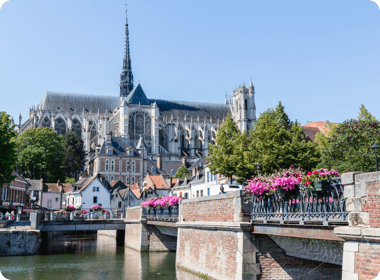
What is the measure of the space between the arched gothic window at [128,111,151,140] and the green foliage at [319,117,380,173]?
75.1 meters

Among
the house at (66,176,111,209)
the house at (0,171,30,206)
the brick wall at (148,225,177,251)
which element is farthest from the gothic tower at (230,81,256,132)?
the brick wall at (148,225,177,251)

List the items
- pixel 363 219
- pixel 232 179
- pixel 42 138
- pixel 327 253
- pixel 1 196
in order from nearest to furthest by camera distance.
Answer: pixel 363 219
pixel 327 253
pixel 232 179
pixel 1 196
pixel 42 138

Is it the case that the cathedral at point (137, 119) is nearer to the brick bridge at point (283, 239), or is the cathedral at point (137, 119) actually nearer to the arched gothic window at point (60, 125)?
the arched gothic window at point (60, 125)

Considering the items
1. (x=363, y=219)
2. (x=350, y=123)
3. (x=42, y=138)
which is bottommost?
(x=363, y=219)

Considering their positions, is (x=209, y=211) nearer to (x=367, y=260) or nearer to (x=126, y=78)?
(x=367, y=260)

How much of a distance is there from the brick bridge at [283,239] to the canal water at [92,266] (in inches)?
73.6

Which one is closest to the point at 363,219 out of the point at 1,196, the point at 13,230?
the point at 13,230

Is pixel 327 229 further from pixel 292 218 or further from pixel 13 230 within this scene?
pixel 13 230

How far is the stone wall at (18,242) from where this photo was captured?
29.4 metres

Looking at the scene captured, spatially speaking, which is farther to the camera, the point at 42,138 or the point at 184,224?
the point at 42,138

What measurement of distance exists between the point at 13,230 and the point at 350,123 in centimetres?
2478

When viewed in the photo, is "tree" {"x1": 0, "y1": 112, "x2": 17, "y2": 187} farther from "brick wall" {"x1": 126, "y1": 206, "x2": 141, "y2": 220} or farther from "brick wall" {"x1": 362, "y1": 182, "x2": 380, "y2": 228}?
"brick wall" {"x1": 362, "y1": 182, "x2": 380, "y2": 228}

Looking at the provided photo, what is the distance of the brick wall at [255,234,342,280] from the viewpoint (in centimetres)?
1516

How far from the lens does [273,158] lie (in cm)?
3153
